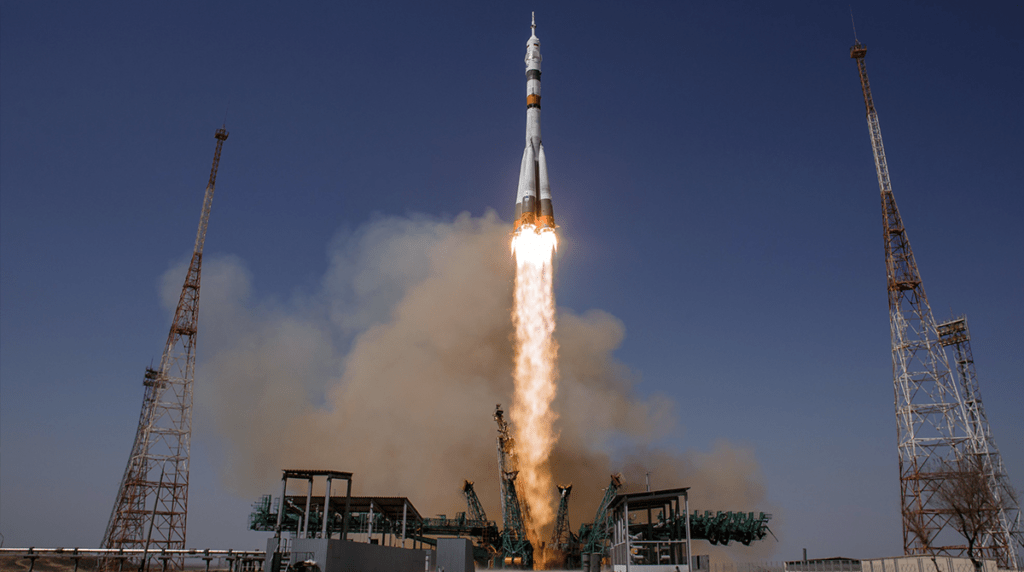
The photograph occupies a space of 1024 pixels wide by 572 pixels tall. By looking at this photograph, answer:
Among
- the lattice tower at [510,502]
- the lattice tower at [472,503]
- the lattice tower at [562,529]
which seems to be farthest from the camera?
the lattice tower at [472,503]

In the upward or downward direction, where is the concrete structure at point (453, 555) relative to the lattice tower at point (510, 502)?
downward

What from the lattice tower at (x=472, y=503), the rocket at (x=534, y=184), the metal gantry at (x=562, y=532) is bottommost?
the metal gantry at (x=562, y=532)

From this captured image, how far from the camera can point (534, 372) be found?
66.2 metres

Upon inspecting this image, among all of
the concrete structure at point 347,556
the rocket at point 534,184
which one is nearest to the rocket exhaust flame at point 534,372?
the rocket at point 534,184

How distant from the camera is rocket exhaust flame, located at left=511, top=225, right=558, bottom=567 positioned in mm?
61375

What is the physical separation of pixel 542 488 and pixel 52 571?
5082 centimetres

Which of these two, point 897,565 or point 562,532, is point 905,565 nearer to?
point 897,565

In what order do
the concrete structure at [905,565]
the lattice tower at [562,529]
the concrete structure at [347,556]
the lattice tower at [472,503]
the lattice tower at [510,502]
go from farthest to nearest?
the lattice tower at [472,503] → the lattice tower at [562,529] → the lattice tower at [510,502] → the concrete structure at [905,565] → the concrete structure at [347,556]

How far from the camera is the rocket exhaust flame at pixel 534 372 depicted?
201ft

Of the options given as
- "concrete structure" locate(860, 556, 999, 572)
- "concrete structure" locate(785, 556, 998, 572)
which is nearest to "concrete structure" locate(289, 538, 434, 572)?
"concrete structure" locate(785, 556, 998, 572)

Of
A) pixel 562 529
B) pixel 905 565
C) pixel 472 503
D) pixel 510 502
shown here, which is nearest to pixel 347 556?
pixel 510 502

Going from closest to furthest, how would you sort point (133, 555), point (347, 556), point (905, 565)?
point (347, 556)
point (905, 565)
point (133, 555)

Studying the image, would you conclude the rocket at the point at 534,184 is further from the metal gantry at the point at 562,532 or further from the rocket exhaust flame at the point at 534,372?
the metal gantry at the point at 562,532

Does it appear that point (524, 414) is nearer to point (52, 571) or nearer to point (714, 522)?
point (714, 522)
